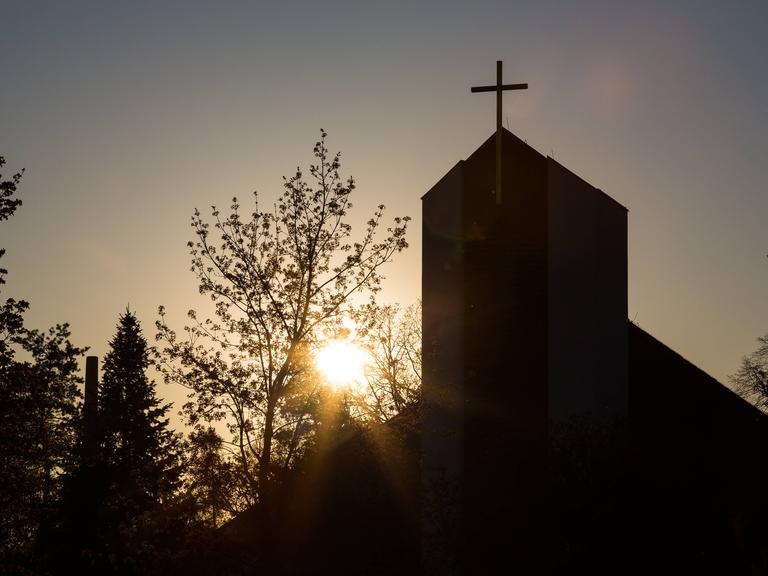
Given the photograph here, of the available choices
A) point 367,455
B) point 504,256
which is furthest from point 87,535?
point 504,256

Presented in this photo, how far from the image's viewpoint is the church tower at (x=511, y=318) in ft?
75.2

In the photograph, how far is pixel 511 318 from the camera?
23750 millimetres

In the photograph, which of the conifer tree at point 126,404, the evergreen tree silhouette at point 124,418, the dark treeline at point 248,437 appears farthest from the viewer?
the conifer tree at point 126,404

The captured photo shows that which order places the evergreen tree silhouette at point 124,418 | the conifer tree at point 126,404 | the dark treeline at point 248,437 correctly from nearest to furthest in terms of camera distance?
the dark treeline at point 248,437
the evergreen tree silhouette at point 124,418
the conifer tree at point 126,404

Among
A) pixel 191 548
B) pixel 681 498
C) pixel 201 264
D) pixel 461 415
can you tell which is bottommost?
pixel 191 548

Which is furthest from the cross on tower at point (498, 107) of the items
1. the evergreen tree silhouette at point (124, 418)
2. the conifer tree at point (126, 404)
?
the conifer tree at point (126, 404)

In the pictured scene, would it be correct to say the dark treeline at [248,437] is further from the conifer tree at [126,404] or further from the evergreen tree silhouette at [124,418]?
the conifer tree at [126,404]

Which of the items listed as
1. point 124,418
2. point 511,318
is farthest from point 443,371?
point 124,418

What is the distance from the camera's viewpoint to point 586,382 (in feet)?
76.5

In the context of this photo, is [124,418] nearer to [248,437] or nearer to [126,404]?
[126,404]

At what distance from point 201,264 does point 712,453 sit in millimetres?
12678

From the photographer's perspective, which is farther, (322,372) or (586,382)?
(586,382)

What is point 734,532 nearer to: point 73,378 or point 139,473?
point 139,473

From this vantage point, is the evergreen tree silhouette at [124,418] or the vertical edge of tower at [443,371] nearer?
the vertical edge of tower at [443,371]
